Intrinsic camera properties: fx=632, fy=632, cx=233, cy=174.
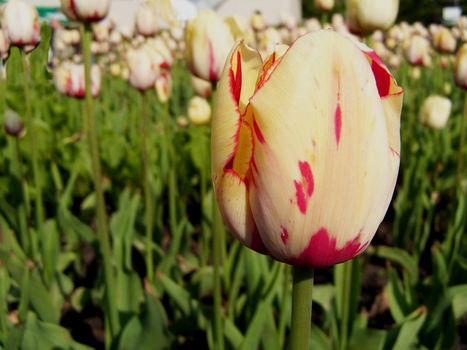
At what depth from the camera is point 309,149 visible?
0.50m

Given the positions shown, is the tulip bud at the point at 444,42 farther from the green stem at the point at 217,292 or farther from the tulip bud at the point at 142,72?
the green stem at the point at 217,292

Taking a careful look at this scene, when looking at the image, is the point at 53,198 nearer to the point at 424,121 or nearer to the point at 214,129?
the point at 424,121

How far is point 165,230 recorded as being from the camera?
2648 millimetres

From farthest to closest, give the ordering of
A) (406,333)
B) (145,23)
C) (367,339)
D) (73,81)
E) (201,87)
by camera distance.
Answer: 1. (145,23)
2. (73,81)
3. (201,87)
4. (367,339)
5. (406,333)

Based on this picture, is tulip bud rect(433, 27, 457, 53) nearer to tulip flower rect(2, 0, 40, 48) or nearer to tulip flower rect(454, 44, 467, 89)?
tulip flower rect(454, 44, 467, 89)

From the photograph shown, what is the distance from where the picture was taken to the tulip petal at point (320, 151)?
493 mm

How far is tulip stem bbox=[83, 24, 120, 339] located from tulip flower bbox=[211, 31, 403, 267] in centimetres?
69

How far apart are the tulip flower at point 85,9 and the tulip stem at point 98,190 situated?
0.07ft

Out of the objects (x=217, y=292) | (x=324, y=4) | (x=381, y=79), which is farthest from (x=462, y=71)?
(x=381, y=79)

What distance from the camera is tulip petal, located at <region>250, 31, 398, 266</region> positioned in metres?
0.49

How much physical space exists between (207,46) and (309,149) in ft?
2.52

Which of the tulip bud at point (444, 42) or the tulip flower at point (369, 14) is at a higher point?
the tulip flower at point (369, 14)

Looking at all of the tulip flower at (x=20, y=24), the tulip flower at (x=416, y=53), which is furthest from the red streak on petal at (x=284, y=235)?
the tulip flower at (x=416, y=53)

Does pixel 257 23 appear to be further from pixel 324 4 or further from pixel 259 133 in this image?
pixel 259 133
